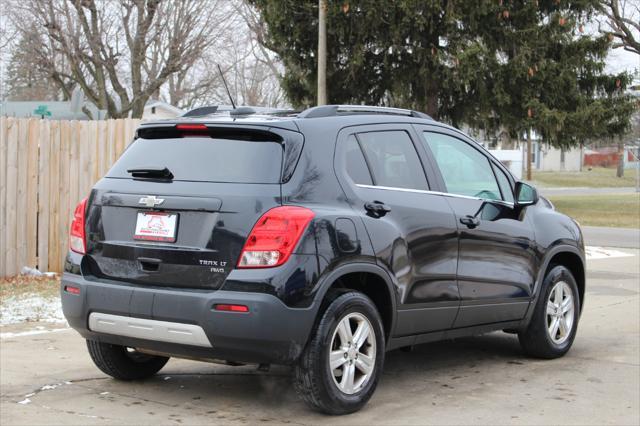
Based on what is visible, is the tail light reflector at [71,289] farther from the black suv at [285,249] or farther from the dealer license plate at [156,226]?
the dealer license plate at [156,226]

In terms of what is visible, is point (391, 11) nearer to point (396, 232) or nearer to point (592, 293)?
point (592, 293)

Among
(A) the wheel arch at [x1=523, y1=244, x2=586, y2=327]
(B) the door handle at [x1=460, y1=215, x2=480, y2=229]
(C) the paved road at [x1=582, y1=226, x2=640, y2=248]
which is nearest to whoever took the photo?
(B) the door handle at [x1=460, y1=215, x2=480, y2=229]

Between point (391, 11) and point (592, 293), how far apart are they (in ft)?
61.5

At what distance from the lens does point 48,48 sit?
40.3m

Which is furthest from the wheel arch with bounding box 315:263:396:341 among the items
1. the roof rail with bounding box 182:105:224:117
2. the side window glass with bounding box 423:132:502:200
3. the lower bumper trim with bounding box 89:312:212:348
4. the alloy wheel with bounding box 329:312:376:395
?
the roof rail with bounding box 182:105:224:117

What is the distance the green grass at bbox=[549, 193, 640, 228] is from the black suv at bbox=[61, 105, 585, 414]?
19.5 meters

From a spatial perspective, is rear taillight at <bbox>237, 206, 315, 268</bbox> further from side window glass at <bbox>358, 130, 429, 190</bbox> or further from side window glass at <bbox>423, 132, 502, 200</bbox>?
side window glass at <bbox>423, 132, 502, 200</bbox>

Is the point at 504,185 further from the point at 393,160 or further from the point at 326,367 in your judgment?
A: the point at 326,367

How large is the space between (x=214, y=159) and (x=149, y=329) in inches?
40.4

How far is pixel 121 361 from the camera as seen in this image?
641cm

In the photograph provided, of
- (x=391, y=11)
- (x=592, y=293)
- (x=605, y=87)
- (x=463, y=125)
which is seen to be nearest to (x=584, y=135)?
(x=605, y=87)

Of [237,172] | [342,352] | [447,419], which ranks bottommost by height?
[447,419]

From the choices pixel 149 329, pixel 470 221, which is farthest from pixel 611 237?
pixel 149 329

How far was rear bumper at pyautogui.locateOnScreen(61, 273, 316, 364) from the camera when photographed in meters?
5.23
